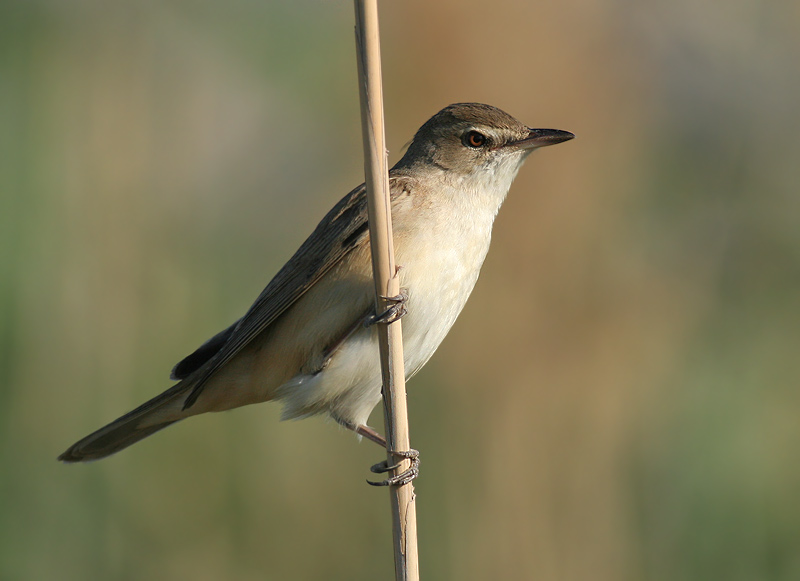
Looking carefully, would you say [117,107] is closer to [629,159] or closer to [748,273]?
[629,159]

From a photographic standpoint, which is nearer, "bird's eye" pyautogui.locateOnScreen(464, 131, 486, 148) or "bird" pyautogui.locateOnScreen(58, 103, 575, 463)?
"bird" pyautogui.locateOnScreen(58, 103, 575, 463)

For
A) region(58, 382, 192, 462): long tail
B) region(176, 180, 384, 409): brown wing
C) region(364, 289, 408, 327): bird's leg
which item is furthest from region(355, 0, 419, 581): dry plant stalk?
region(58, 382, 192, 462): long tail

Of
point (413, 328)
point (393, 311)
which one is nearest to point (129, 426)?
point (413, 328)

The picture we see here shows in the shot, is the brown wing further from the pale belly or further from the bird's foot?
the bird's foot

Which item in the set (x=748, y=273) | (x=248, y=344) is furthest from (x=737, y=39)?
(x=248, y=344)

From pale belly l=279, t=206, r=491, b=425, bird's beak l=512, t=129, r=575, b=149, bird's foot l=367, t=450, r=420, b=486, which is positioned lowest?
bird's foot l=367, t=450, r=420, b=486

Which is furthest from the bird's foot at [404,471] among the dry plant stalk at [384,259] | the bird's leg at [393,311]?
the bird's leg at [393,311]

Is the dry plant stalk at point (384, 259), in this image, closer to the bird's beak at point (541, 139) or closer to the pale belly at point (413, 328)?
the pale belly at point (413, 328)
